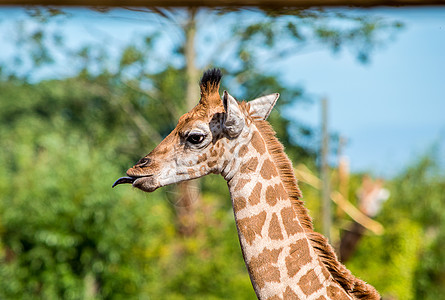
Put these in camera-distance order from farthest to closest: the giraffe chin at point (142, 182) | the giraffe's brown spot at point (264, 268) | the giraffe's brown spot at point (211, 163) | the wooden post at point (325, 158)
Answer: the wooden post at point (325, 158), the giraffe's brown spot at point (211, 163), the giraffe's brown spot at point (264, 268), the giraffe chin at point (142, 182)

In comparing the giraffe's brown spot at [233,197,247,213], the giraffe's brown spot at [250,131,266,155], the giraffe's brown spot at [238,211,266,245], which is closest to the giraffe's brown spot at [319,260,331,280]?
the giraffe's brown spot at [238,211,266,245]

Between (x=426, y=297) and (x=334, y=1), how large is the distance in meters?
15.4

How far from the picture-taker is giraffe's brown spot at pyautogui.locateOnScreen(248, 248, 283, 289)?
7.17 feet

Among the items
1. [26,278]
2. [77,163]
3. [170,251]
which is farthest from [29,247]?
[170,251]

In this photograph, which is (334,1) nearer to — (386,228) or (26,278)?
(26,278)

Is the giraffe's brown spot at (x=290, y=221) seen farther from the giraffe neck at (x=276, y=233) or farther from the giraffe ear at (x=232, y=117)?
the giraffe ear at (x=232, y=117)

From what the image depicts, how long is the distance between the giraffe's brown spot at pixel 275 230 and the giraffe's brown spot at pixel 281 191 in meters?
0.11

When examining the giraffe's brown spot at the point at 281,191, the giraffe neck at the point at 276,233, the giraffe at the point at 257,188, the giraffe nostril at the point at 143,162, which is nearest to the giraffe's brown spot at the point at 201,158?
the giraffe at the point at 257,188

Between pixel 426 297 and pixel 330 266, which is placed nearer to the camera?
pixel 330 266

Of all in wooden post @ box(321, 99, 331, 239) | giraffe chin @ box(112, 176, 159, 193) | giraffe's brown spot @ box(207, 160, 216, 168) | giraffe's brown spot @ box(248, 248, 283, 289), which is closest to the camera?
giraffe chin @ box(112, 176, 159, 193)

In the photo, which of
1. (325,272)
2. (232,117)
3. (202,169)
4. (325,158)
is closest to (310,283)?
(325,272)

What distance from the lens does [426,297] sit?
14.8 metres

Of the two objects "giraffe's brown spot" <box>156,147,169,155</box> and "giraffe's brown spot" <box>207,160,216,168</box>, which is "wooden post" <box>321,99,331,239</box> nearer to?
"giraffe's brown spot" <box>207,160,216,168</box>

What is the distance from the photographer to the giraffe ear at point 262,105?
232 cm
